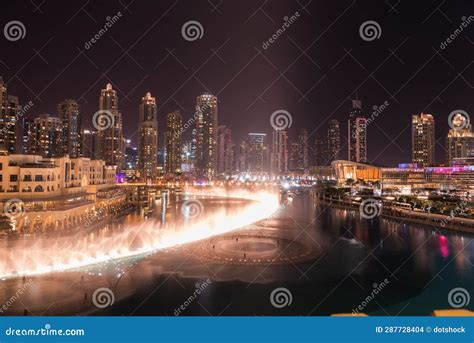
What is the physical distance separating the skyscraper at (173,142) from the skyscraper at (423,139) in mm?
42274

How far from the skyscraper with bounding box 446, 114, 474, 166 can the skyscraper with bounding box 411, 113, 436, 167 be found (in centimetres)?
706

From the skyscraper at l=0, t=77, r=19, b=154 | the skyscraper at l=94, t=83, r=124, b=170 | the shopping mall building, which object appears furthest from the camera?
the skyscraper at l=94, t=83, r=124, b=170

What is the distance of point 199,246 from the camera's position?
11.5 metres

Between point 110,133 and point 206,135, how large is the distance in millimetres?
20698

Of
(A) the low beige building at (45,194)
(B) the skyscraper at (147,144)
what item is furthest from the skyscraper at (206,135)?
(A) the low beige building at (45,194)

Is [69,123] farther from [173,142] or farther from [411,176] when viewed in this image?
[411,176]

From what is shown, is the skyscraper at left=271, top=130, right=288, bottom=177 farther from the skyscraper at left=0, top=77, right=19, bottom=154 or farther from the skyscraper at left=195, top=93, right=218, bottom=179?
the skyscraper at left=0, top=77, right=19, bottom=154

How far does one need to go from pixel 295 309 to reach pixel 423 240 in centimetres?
925

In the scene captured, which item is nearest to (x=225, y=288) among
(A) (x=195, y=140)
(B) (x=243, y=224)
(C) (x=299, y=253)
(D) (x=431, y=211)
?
(C) (x=299, y=253)

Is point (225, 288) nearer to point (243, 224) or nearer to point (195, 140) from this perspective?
point (243, 224)

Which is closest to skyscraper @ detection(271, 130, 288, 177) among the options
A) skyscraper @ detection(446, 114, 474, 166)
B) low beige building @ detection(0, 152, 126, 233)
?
skyscraper @ detection(446, 114, 474, 166)

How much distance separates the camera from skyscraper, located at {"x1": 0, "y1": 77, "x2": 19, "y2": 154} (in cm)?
3388

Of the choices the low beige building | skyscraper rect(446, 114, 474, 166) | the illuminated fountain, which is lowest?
the illuminated fountain

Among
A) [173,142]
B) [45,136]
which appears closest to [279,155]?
[173,142]
